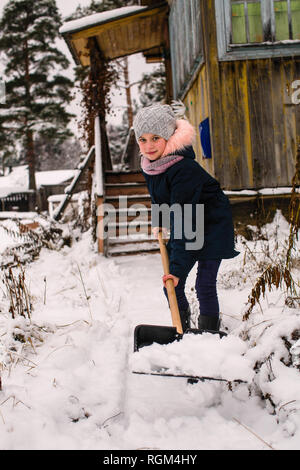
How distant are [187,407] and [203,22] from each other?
4.63 metres

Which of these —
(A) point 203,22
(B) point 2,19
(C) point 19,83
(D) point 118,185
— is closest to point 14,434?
(A) point 203,22

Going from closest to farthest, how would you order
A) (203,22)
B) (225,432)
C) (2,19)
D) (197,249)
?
(225,432) < (197,249) < (203,22) < (2,19)

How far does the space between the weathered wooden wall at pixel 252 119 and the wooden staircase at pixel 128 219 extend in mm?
1766

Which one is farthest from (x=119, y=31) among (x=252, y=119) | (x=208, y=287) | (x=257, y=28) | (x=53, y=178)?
(x=53, y=178)

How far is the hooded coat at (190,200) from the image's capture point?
1918 mm

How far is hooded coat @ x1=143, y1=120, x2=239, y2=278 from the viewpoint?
6.29ft

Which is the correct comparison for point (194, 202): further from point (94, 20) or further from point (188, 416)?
point (94, 20)

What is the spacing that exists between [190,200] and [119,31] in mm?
6551

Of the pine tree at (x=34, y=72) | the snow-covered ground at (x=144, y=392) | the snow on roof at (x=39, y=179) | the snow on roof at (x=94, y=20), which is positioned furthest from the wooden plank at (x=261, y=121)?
the snow on roof at (x=39, y=179)

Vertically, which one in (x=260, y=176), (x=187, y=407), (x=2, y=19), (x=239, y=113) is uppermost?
(x=2, y=19)

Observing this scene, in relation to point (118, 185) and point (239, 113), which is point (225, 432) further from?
point (118, 185)

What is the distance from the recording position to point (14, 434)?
1.38 meters

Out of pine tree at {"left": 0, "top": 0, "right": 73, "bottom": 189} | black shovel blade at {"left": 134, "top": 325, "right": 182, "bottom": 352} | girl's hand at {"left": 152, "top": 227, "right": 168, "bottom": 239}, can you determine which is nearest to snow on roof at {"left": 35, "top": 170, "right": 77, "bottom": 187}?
pine tree at {"left": 0, "top": 0, "right": 73, "bottom": 189}

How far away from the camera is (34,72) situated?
62.3 feet
